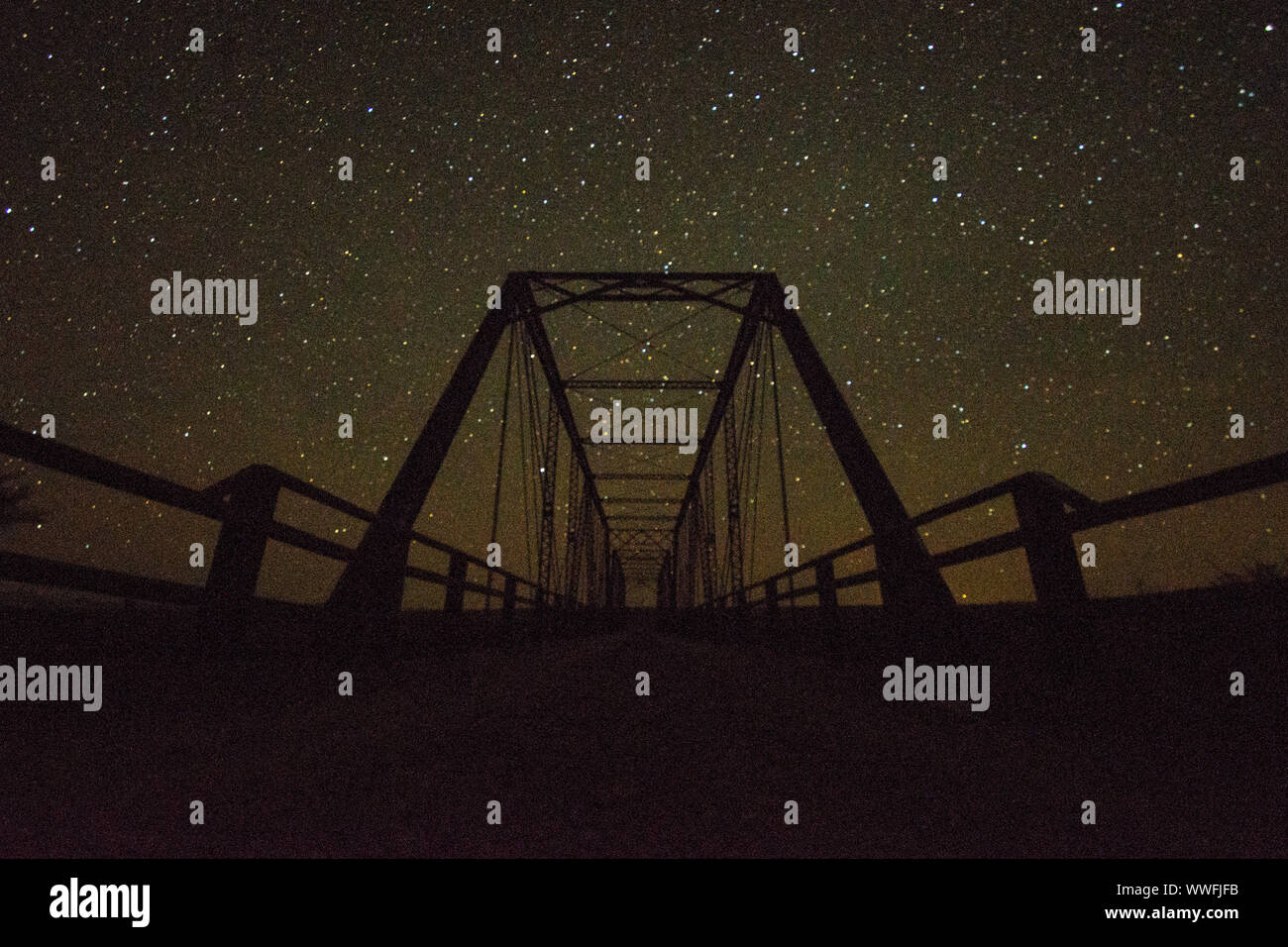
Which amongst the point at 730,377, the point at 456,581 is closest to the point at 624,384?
the point at 730,377

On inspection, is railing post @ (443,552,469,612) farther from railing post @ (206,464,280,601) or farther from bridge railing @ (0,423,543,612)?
railing post @ (206,464,280,601)

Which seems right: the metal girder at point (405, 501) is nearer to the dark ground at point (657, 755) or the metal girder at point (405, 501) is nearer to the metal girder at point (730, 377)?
the dark ground at point (657, 755)

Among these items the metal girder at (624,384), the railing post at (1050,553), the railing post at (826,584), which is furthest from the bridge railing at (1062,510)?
the metal girder at (624,384)

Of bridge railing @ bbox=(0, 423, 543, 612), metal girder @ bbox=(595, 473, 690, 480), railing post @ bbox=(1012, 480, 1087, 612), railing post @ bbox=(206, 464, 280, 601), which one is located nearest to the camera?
bridge railing @ bbox=(0, 423, 543, 612)

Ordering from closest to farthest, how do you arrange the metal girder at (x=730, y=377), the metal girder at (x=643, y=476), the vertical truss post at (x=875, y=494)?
1. the vertical truss post at (x=875, y=494)
2. the metal girder at (x=730, y=377)
3. the metal girder at (x=643, y=476)

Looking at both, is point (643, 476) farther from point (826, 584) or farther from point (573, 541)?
point (826, 584)

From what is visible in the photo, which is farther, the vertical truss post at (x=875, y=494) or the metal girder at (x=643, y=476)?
the metal girder at (x=643, y=476)

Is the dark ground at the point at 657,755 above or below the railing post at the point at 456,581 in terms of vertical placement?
below

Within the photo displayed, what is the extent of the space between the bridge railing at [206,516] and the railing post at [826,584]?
3.47m

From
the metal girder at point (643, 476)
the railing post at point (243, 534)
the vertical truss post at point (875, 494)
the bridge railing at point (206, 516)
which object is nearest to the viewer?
the bridge railing at point (206, 516)

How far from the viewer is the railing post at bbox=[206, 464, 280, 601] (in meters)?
3.07

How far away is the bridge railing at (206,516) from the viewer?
2.03 meters

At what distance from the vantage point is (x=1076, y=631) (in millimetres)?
2619

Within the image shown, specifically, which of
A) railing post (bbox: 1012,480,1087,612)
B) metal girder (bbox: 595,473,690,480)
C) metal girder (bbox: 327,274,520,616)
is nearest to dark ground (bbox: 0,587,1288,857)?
railing post (bbox: 1012,480,1087,612)
